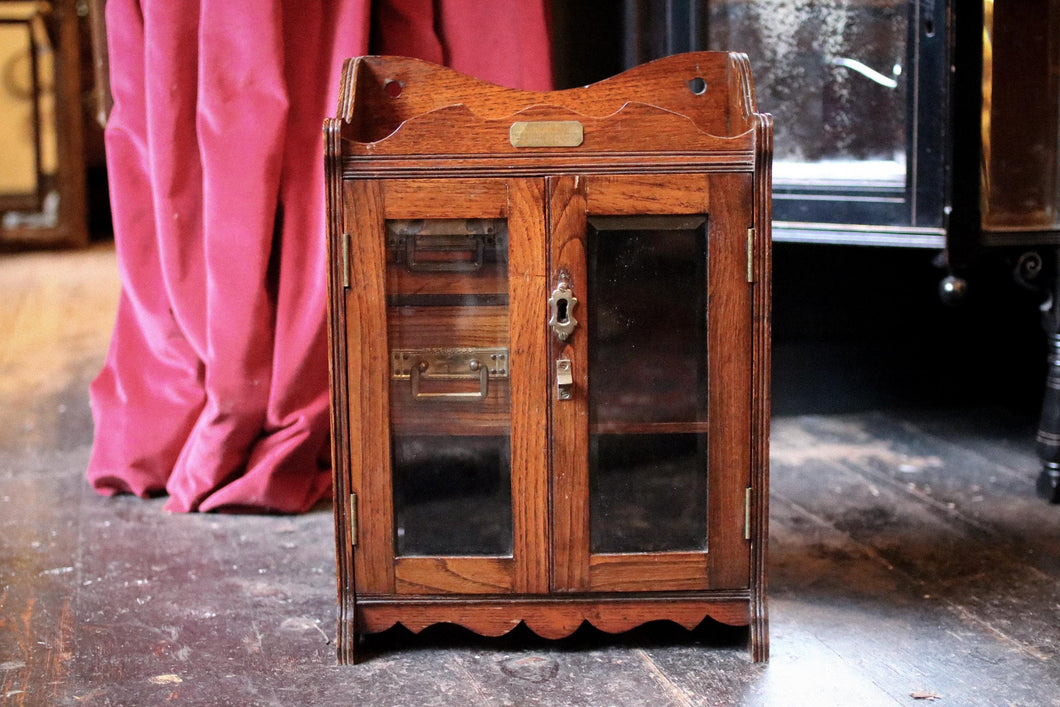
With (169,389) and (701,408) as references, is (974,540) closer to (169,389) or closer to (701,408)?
(701,408)

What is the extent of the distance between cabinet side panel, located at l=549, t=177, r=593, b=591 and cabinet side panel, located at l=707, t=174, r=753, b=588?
0.53 ft

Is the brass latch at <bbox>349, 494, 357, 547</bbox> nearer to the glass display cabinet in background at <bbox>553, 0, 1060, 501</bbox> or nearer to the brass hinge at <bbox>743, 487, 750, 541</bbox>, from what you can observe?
the brass hinge at <bbox>743, 487, 750, 541</bbox>

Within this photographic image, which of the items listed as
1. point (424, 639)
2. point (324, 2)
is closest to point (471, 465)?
point (424, 639)

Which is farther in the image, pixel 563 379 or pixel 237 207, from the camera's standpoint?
pixel 237 207

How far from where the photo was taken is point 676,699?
4.57ft

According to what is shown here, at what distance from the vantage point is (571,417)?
1481mm

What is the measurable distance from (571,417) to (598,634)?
33cm

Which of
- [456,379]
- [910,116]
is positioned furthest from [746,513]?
[910,116]

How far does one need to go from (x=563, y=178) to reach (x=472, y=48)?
0.75 m

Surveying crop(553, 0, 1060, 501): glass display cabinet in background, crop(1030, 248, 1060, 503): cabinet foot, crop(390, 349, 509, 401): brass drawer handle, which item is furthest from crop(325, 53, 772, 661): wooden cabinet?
crop(1030, 248, 1060, 503): cabinet foot

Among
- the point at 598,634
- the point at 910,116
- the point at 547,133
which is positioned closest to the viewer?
the point at 547,133

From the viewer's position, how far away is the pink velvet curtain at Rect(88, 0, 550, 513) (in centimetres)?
201

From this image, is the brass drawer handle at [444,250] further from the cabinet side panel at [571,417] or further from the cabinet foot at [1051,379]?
the cabinet foot at [1051,379]

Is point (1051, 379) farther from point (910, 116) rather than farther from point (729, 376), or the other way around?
point (729, 376)
